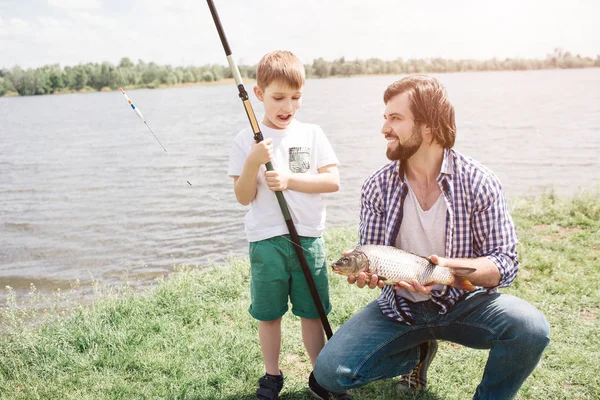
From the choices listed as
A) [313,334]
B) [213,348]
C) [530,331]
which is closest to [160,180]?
[213,348]

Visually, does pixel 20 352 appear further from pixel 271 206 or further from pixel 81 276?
pixel 81 276

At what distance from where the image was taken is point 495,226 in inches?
111

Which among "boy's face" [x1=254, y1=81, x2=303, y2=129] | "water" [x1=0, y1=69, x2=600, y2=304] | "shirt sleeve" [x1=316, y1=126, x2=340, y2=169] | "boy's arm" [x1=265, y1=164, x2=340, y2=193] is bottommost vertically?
"water" [x1=0, y1=69, x2=600, y2=304]

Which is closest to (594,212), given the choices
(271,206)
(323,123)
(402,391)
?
(402,391)

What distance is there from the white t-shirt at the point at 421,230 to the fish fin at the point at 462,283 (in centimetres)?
24

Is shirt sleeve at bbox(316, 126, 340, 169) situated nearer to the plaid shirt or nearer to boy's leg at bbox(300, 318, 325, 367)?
the plaid shirt

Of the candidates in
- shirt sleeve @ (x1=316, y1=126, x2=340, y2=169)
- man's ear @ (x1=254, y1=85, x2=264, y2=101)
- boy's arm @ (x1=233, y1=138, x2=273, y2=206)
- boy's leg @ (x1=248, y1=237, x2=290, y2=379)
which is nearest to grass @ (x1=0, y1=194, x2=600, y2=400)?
boy's leg @ (x1=248, y1=237, x2=290, y2=379)

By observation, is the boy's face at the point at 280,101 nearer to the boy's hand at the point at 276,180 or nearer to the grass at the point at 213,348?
the boy's hand at the point at 276,180

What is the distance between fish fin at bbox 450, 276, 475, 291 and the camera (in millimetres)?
2660

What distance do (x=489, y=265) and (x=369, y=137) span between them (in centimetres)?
1954

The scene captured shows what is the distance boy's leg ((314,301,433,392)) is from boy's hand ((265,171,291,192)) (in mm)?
856

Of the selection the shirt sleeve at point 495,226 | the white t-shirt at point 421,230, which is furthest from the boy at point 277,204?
the shirt sleeve at point 495,226

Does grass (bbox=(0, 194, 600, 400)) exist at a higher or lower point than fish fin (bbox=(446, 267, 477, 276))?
lower

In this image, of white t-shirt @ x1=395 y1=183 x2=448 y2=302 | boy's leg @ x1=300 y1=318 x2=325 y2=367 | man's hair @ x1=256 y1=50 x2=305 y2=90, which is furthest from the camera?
boy's leg @ x1=300 y1=318 x2=325 y2=367
